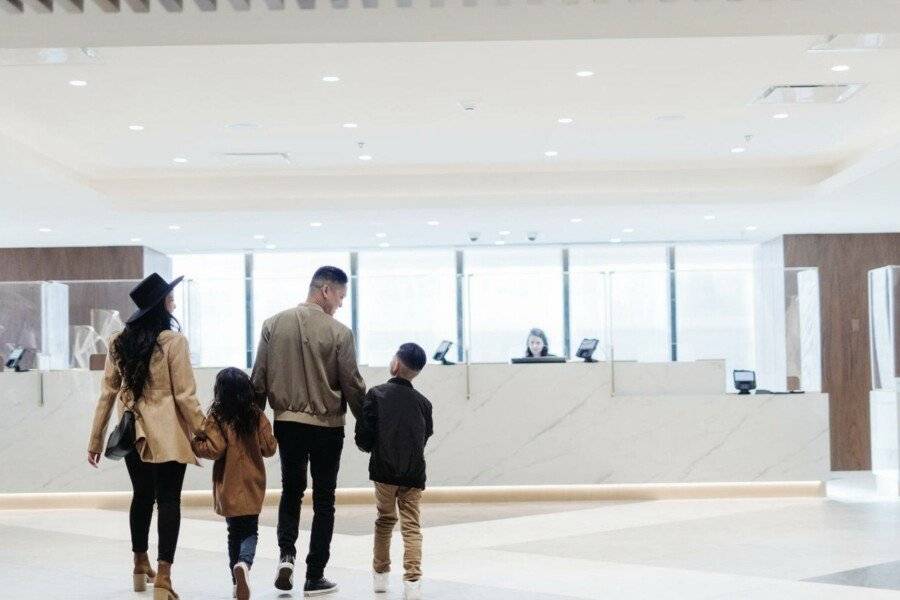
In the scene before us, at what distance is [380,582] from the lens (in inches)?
241

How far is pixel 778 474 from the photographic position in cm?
1080

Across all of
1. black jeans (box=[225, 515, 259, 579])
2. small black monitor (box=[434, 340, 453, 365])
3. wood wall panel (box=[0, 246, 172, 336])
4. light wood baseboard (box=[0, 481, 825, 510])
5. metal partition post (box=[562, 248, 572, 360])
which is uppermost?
wood wall panel (box=[0, 246, 172, 336])

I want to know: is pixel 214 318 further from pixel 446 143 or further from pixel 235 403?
pixel 235 403

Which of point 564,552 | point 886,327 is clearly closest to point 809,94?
point 886,327

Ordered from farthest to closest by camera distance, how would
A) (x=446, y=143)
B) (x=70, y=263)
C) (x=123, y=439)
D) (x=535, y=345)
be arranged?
1. (x=70, y=263)
2. (x=446, y=143)
3. (x=535, y=345)
4. (x=123, y=439)

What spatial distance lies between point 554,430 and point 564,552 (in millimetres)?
3349

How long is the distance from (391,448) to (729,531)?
11.8ft

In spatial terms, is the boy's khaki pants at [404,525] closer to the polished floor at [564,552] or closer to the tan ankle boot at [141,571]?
the polished floor at [564,552]

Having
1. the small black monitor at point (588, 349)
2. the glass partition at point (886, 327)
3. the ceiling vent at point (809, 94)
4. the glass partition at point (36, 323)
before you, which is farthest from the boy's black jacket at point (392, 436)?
the glass partition at point (886, 327)

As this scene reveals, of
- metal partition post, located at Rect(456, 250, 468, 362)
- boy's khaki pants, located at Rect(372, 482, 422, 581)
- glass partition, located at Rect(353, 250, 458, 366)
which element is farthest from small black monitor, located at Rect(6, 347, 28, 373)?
boy's khaki pants, located at Rect(372, 482, 422, 581)

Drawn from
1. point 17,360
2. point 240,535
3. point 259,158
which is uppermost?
point 259,158

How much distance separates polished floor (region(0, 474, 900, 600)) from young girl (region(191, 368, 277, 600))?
469mm

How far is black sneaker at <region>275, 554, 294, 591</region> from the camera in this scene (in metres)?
6.01

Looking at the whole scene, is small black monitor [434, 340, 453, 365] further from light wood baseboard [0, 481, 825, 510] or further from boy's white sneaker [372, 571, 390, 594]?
boy's white sneaker [372, 571, 390, 594]
